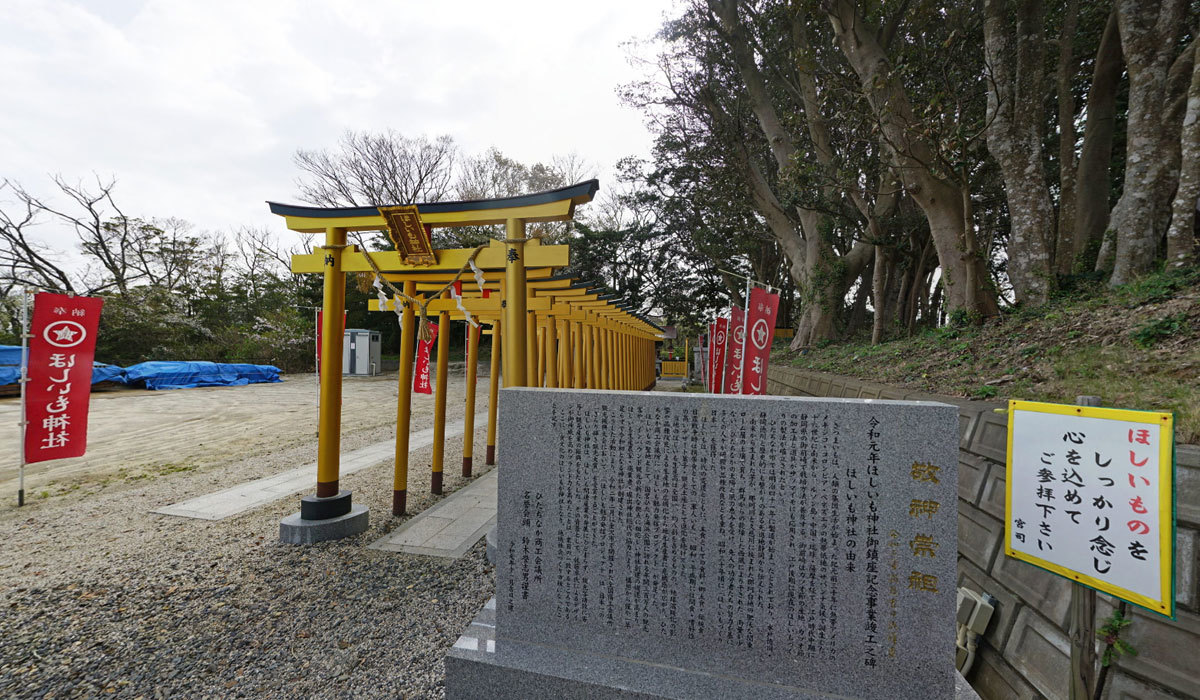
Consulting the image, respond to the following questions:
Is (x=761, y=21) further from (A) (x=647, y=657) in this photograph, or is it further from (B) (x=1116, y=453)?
(A) (x=647, y=657)

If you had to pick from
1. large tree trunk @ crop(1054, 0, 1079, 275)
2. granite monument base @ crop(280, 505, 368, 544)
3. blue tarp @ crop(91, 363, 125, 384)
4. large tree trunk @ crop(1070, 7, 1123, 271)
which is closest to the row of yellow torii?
granite monument base @ crop(280, 505, 368, 544)

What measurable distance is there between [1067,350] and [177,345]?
89.8 ft

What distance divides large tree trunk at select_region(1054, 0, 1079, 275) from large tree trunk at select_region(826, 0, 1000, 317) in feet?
3.75

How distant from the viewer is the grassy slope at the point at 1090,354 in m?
2.83

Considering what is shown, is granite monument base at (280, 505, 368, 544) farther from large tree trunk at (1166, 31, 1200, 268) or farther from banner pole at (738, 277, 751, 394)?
large tree trunk at (1166, 31, 1200, 268)

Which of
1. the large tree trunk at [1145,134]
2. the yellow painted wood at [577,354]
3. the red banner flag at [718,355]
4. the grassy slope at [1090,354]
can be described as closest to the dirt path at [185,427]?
the yellow painted wood at [577,354]

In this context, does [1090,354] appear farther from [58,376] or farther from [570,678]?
[58,376]

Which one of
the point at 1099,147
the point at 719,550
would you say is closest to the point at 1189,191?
the point at 1099,147

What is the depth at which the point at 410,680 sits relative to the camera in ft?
7.80

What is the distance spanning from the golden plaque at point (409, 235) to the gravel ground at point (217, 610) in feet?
8.46

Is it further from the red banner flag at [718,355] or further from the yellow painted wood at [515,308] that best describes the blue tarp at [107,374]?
the red banner flag at [718,355]

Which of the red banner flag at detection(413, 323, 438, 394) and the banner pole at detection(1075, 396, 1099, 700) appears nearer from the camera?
the banner pole at detection(1075, 396, 1099, 700)

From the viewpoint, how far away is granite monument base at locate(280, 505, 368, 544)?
3895 mm

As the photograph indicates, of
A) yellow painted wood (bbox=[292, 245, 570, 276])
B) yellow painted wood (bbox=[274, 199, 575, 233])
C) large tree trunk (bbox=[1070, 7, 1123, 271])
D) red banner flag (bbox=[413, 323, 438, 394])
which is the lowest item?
red banner flag (bbox=[413, 323, 438, 394])
